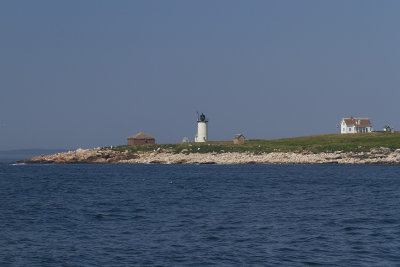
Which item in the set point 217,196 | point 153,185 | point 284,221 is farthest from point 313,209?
point 153,185

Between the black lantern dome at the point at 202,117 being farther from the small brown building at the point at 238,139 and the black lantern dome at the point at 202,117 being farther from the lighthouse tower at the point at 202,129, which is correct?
the small brown building at the point at 238,139

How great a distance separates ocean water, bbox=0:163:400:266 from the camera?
1015 inches

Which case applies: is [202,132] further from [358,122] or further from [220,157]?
[358,122]

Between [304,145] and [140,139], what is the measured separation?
156ft

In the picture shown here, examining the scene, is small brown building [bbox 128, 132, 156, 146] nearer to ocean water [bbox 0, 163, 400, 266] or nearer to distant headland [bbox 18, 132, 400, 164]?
distant headland [bbox 18, 132, 400, 164]

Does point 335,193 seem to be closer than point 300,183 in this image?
Yes

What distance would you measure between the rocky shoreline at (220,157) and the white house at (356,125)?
4641 cm

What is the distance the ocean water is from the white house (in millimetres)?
105233

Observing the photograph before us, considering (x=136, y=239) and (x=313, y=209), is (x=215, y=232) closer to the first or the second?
(x=136, y=239)

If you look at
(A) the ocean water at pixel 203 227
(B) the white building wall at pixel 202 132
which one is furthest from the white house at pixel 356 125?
(A) the ocean water at pixel 203 227

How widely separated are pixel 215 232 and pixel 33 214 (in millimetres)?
15096

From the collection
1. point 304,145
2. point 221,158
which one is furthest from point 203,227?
point 304,145

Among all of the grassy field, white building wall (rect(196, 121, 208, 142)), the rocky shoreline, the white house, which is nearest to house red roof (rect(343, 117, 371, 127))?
the white house

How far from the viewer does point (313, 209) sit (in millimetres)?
42094
